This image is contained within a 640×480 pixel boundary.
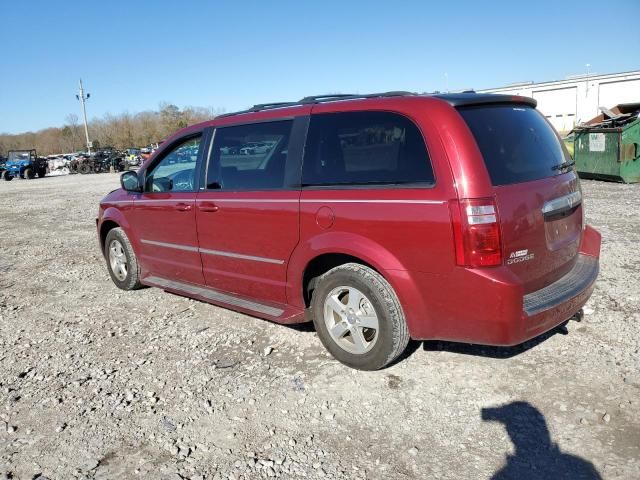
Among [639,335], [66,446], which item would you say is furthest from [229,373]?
[639,335]

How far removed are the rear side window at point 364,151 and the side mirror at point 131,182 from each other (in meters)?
2.33

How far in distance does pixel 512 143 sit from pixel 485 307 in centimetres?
108

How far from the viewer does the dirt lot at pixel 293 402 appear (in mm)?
2701

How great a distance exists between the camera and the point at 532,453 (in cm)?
269

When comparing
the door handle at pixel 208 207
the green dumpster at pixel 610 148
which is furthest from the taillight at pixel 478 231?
the green dumpster at pixel 610 148

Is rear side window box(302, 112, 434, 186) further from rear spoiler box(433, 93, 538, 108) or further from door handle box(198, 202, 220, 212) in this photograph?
door handle box(198, 202, 220, 212)

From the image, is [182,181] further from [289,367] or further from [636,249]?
[636,249]

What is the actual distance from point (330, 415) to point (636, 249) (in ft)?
17.1

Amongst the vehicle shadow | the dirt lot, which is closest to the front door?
the dirt lot

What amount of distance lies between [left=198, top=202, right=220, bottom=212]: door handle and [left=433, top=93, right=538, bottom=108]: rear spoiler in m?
2.04

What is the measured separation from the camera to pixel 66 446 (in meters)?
2.94

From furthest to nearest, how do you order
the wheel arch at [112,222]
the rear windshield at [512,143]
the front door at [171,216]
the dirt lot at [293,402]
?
the wheel arch at [112,222], the front door at [171,216], the rear windshield at [512,143], the dirt lot at [293,402]

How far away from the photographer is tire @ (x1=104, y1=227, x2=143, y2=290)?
5.64 m

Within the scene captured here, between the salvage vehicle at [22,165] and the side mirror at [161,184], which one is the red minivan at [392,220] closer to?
the side mirror at [161,184]
